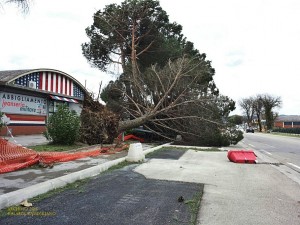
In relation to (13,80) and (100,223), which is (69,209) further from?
(13,80)

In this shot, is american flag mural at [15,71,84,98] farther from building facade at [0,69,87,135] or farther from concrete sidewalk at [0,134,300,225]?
concrete sidewalk at [0,134,300,225]

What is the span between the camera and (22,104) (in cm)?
2020

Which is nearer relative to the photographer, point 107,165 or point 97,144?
point 107,165

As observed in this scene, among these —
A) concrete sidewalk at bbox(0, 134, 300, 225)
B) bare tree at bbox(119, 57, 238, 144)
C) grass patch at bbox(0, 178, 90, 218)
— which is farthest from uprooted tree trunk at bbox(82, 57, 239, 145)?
grass patch at bbox(0, 178, 90, 218)

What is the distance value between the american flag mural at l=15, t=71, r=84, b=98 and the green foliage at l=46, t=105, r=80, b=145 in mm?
8149

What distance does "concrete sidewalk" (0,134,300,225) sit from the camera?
452 cm

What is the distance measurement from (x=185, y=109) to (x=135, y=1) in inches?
377

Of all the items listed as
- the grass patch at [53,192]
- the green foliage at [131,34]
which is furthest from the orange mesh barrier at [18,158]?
the green foliage at [131,34]

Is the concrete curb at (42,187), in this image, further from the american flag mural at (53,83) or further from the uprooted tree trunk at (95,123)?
the american flag mural at (53,83)

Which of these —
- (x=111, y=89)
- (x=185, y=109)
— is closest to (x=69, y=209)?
(x=185, y=109)

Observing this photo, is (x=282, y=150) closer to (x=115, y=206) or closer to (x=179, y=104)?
(x=179, y=104)

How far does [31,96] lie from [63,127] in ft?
31.6

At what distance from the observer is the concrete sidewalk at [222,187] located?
4.52m

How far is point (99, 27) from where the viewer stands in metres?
23.4
